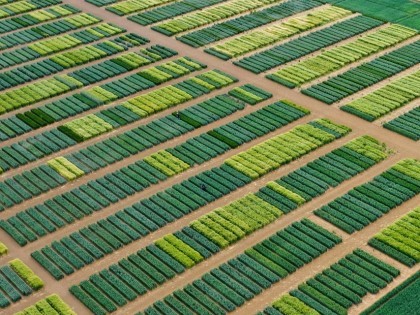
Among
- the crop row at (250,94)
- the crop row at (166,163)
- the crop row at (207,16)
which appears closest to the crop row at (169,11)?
the crop row at (207,16)

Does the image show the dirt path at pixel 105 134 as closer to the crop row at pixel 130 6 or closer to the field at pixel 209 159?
the field at pixel 209 159

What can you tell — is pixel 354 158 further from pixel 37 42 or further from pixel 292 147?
pixel 37 42

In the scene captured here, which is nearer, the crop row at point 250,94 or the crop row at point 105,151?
the crop row at point 105,151

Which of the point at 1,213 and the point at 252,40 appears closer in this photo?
the point at 1,213

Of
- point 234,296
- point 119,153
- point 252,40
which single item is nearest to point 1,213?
point 119,153

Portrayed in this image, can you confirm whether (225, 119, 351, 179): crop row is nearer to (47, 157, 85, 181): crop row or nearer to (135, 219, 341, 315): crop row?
(135, 219, 341, 315): crop row

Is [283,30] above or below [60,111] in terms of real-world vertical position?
above
